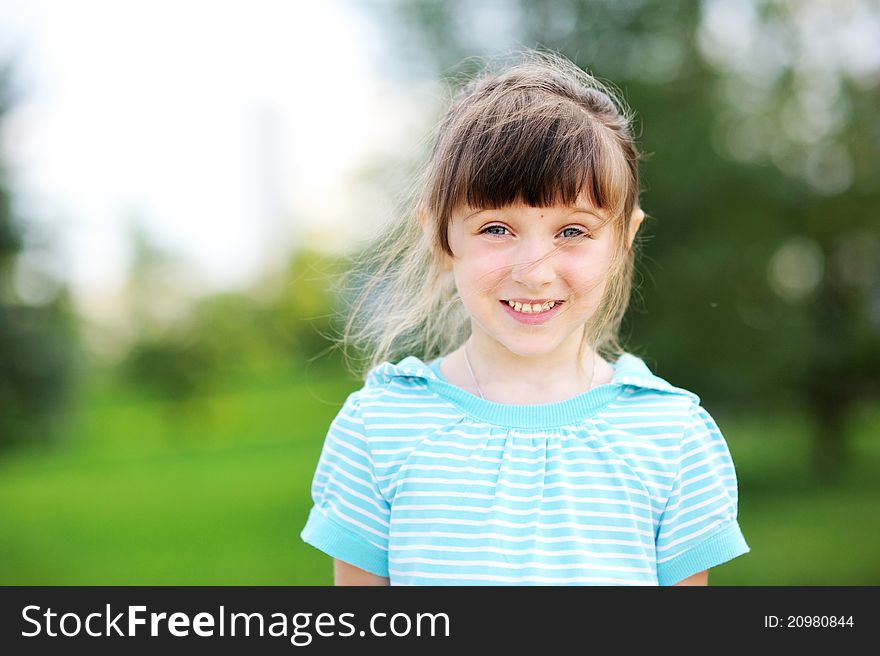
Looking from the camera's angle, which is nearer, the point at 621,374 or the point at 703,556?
the point at 703,556

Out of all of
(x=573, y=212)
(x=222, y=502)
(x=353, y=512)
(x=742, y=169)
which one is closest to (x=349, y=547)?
(x=353, y=512)

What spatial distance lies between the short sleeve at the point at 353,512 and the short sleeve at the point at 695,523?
523mm

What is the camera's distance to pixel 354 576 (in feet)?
6.24

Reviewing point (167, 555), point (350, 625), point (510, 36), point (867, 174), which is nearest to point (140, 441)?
point (167, 555)

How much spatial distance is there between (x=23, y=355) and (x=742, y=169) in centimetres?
549

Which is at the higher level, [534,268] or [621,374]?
[534,268]

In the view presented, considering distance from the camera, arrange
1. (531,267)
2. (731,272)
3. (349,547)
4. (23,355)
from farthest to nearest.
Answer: (23,355) → (731,272) → (349,547) → (531,267)

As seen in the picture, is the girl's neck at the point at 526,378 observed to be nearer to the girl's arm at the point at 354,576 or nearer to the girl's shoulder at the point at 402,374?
the girl's shoulder at the point at 402,374

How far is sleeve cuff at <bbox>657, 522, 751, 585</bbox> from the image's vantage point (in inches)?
70.0

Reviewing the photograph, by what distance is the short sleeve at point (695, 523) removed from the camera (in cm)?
178

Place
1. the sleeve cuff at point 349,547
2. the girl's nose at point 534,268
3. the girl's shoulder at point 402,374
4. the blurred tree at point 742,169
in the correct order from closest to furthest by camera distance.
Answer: the girl's nose at point 534,268
the sleeve cuff at point 349,547
the girl's shoulder at point 402,374
the blurred tree at point 742,169

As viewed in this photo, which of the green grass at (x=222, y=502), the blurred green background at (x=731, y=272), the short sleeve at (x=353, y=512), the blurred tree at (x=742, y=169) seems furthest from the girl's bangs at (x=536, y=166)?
the green grass at (x=222, y=502)

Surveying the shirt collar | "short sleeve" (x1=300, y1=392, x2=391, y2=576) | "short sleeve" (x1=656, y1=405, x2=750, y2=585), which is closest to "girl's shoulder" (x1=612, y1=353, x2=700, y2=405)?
the shirt collar

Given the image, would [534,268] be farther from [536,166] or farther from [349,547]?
[349,547]
